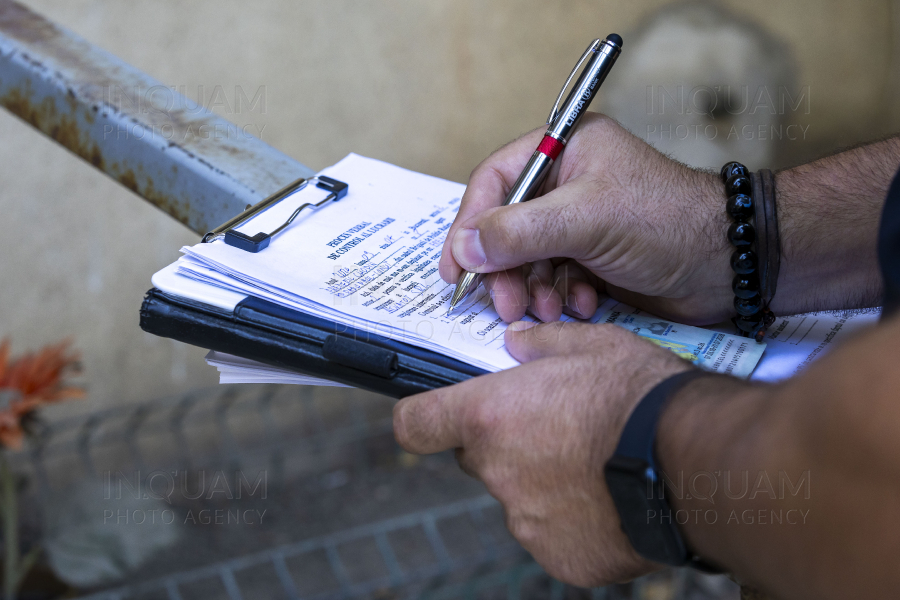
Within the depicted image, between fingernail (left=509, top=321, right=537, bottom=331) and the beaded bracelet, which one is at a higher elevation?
the beaded bracelet

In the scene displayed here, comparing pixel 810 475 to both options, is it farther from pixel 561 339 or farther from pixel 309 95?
pixel 309 95

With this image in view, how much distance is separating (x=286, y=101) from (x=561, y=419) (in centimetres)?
177

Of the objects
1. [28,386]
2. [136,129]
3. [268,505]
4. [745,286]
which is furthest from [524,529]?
[268,505]

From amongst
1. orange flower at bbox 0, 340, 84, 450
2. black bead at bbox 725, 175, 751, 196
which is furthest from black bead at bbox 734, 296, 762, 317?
orange flower at bbox 0, 340, 84, 450

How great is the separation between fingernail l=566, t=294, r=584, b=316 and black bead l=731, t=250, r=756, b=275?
178 mm

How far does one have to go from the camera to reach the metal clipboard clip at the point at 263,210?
0.68 metres

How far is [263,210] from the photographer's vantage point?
2.45 ft

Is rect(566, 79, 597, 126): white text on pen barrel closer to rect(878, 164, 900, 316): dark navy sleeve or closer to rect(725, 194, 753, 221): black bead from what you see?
rect(725, 194, 753, 221): black bead

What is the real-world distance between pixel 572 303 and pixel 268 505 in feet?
5.44

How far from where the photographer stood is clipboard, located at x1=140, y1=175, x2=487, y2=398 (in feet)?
1.88

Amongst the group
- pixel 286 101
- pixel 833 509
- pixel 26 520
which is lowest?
pixel 26 520

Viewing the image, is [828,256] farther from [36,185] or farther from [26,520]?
[26,520]

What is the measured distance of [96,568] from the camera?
60.3 inches

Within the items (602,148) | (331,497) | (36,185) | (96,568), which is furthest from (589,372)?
(36,185)
